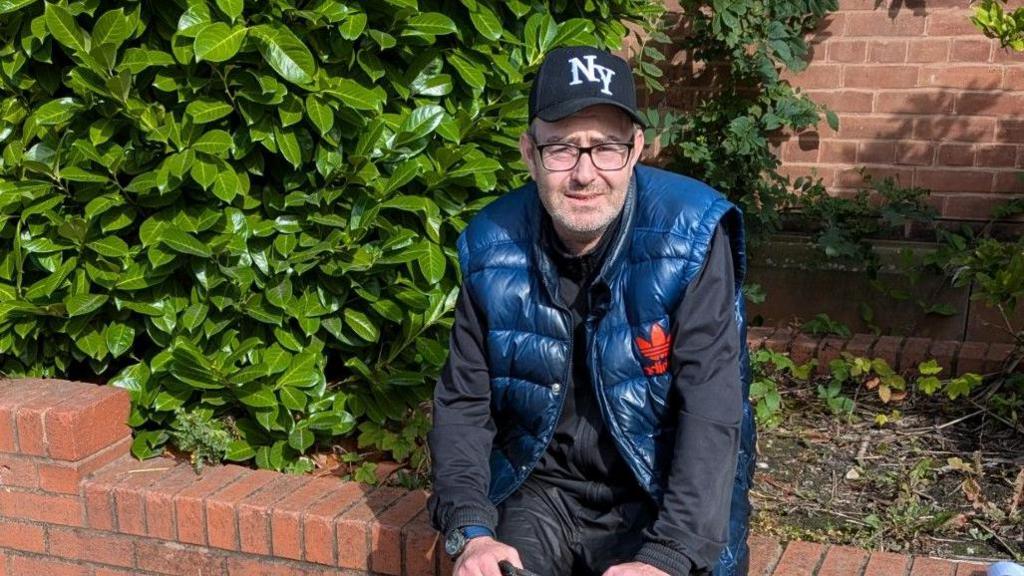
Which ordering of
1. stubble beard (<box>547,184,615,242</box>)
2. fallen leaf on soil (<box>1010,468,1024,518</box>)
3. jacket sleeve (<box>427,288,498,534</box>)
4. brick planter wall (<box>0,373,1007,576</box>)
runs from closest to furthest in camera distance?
stubble beard (<box>547,184,615,242</box>)
jacket sleeve (<box>427,288,498,534</box>)
brick planter wall (<box>0,373,1007,576</box>)
fallen leaf on soil (<box>1010,468,1024,518</box>)

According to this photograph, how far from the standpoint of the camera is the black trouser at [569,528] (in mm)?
2416

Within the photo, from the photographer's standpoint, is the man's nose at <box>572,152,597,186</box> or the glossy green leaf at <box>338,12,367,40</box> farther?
the glossy green leaf at <box>338,12,367,40</box>

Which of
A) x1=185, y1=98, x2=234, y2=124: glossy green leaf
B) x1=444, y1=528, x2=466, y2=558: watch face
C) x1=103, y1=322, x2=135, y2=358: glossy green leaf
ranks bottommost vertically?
x1=444, y1=528, x2=466, y2=558: watch face

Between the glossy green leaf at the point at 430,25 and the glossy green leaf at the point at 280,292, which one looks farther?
the glossy green leaf at the point at 280,292

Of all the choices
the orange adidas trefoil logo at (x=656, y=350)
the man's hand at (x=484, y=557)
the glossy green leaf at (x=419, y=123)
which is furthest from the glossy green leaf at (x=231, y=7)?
the man's hand at (x=484, y=557)

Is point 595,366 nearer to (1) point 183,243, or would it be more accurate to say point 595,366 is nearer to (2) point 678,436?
(2) point 678,436

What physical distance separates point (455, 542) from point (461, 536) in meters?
0.02

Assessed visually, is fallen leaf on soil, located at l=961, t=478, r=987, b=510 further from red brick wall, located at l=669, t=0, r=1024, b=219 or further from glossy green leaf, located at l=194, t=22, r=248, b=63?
glossy green leaf, located at l=194, t=22, r=248, b=63

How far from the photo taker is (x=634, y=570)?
214 centimetres

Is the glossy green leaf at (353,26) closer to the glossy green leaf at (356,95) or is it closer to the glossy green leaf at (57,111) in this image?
the glossy green leaf at (356,95)

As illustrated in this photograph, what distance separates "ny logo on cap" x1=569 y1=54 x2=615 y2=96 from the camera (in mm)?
2326

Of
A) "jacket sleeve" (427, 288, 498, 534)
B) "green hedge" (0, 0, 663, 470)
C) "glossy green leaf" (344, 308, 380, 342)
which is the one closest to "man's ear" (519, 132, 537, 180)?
"jacket sleeve" (427, 288, 498, 534)

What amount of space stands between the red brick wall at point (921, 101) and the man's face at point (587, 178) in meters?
2.86

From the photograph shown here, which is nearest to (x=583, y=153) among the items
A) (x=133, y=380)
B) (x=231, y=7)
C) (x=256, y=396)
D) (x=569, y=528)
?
(x=569, y=528)
